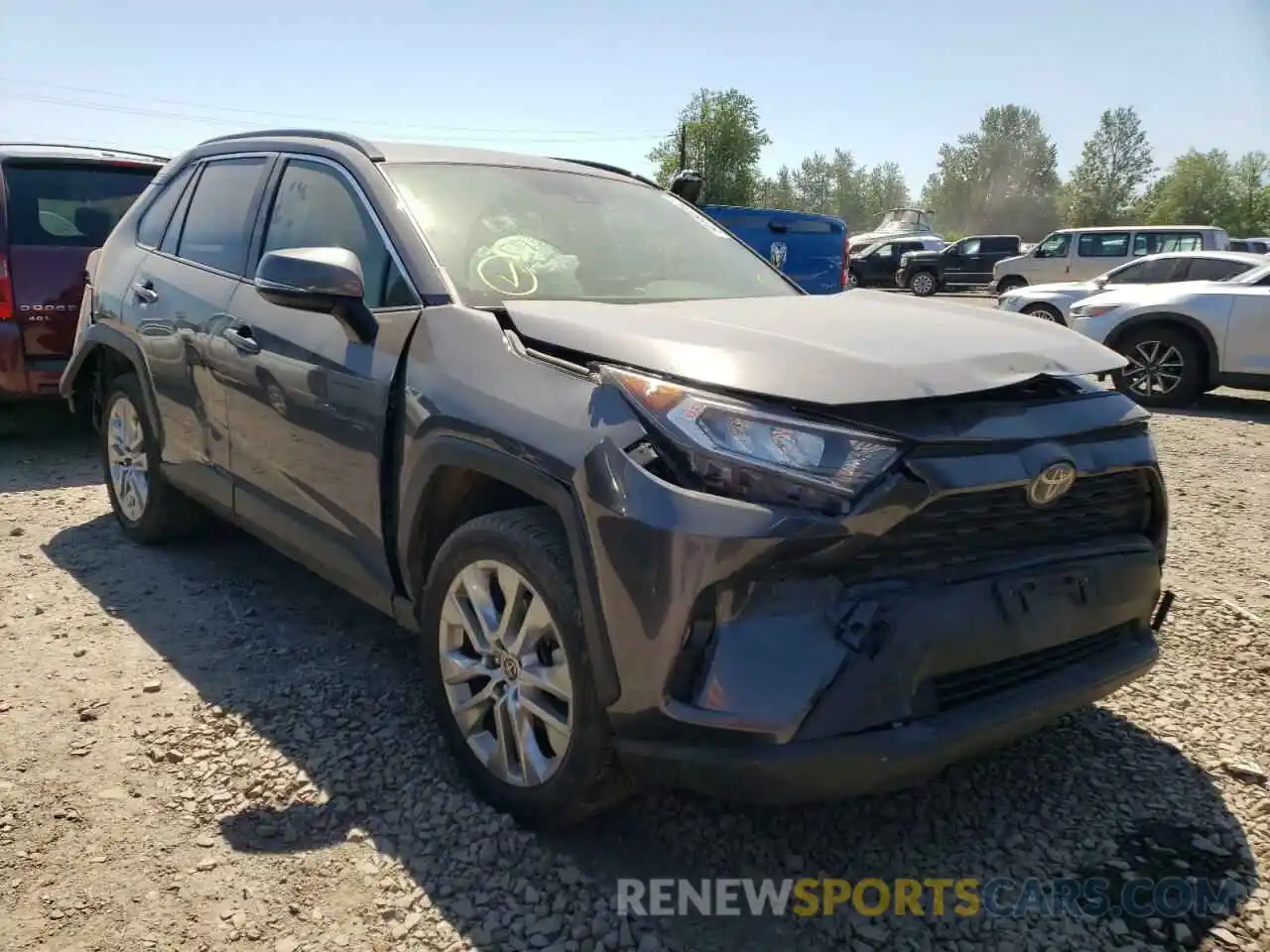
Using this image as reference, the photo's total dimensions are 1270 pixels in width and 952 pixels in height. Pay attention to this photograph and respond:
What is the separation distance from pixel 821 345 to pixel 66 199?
238 inches

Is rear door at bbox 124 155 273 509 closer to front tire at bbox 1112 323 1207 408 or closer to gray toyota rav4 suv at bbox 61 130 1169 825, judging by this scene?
gray toyota rav4 suv at bbox 61 130 1169 825

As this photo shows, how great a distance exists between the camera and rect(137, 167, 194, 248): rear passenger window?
429 centimetres

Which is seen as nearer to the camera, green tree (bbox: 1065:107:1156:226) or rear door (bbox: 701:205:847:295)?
rear door (bbox: 701:205:847:295)

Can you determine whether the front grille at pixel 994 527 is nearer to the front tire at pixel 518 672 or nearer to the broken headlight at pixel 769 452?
the broken headlight at pixel 769 452

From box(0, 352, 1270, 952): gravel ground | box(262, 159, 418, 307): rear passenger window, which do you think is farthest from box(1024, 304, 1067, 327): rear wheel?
box(262, 159, 418, 307): rear passenger window

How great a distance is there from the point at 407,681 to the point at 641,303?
4.97 ft

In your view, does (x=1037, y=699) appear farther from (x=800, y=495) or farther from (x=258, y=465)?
(x=258, y=465)

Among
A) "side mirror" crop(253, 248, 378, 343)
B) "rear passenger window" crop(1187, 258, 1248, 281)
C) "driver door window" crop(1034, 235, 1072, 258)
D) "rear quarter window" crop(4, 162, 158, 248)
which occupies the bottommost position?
"side mirror" crop(253, 248, 378, 343)

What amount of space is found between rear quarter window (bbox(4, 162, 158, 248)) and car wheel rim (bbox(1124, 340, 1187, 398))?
8616 mm

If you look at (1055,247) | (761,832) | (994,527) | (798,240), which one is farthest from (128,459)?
(1055,247)

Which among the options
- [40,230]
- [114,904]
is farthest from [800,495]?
[40,230]

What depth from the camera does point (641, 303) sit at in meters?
2.89

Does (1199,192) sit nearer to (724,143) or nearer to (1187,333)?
(724,143)

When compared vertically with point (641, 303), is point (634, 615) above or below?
below
